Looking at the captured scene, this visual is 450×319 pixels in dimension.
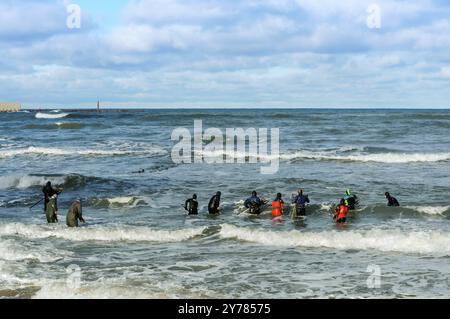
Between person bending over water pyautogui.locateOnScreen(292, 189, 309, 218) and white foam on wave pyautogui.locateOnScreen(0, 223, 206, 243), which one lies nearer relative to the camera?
white foam on wave pyautogui.locateOnScreen(0, 223, 206, 243)

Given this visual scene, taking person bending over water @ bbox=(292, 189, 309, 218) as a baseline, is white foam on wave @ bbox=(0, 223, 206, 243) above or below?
below

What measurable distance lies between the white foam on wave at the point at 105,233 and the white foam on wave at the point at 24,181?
1045 centimetres

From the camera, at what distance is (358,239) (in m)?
15.9

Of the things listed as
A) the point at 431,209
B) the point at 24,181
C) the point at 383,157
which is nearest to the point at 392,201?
the point at 431,209

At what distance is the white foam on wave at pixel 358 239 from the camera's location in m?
15.2

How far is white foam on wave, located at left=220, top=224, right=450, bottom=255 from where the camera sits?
15.2m

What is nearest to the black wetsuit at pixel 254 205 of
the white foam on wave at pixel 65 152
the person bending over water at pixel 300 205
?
the person bending over water at pixel 300 205

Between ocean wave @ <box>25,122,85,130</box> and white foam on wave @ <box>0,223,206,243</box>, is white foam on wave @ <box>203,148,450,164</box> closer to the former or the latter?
white foam on wave @ <box>0,223,206,243</box>

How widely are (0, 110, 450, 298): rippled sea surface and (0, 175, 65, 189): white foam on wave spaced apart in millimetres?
103

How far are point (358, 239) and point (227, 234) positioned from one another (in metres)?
3.98

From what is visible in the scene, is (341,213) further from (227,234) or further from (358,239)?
(227,234)

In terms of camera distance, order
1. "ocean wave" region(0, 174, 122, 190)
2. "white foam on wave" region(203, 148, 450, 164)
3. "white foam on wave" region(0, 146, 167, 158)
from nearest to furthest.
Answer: "ocean wave" region(0, 174, 122, 190) → "white foam on wave" region(203, 148, 450, 164) → "white foam on wave" region(0, 146, 167, 158)

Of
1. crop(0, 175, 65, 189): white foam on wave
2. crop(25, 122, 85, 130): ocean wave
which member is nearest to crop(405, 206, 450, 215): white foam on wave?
crop(0, 175, 65, 189): white foam on wave
